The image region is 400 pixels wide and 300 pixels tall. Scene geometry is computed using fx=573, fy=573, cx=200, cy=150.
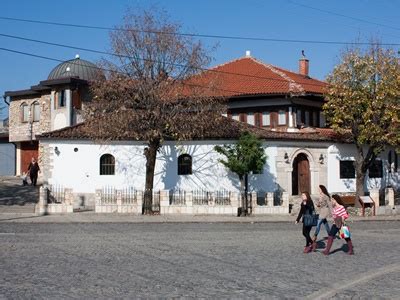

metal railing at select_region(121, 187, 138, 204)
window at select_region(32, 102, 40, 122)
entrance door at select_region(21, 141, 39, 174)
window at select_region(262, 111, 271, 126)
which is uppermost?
window at select_region(32, 102, 40, 122)

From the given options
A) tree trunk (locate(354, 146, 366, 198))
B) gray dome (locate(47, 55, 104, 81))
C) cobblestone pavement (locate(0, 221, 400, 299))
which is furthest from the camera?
gray dome (locate(47, 55, 104, 81))

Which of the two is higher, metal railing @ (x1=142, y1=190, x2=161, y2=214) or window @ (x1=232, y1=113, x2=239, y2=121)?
window @ (x1=232, y1=113, x2=239, y2=121)

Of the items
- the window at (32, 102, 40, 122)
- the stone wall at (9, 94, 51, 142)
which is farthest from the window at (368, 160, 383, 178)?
the window at (32, 102, 40, 122)

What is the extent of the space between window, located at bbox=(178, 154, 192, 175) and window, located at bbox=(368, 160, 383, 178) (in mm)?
11219

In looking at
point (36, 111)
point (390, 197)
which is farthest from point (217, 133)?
point (36, 111)

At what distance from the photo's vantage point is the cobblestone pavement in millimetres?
9102

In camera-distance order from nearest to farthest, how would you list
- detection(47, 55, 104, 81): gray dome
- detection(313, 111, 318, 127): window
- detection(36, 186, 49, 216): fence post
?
detection(36, 186, 49, 216): fence post < detection(313, 111, 318, 127): window < detection(47, 55, 104, 81): gray dome

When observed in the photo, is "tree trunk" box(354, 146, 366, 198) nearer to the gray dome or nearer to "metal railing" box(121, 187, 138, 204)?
"metal railing" box(121, 187, 138, 204)

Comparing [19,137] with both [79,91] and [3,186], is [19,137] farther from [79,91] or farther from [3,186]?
[3,186]

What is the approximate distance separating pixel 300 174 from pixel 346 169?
3.08 m

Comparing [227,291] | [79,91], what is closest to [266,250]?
[227,291]

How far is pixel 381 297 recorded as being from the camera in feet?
29.1

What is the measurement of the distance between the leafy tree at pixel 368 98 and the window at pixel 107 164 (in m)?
11.4

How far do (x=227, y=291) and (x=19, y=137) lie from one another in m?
37.1
